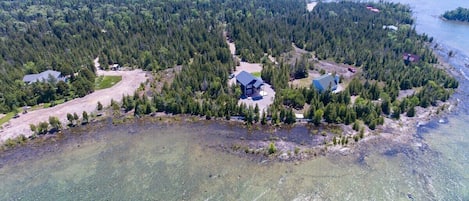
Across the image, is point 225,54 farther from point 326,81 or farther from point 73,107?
point 73,107

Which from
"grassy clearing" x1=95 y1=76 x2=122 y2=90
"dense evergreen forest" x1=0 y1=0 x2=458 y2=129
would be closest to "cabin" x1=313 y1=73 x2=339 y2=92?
"dense evergreen forest" x1=0 y1=0 x2=458 y2=129

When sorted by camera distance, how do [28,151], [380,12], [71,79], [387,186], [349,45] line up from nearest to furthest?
[387,186]
[28,151]
[71,79]
[349,45]
[380,12]

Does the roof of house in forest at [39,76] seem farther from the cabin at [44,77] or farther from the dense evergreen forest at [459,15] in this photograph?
the dense evergreen forest at [459,15]

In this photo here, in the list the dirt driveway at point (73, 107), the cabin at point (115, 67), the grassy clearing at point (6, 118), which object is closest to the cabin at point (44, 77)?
the dirt driveway at point (73, 107)

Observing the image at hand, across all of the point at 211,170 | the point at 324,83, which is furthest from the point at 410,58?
the point at 211,170

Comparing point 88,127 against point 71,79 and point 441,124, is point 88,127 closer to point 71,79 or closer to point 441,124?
point 71,79

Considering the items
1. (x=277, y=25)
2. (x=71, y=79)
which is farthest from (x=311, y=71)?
(x=71, y=79)
